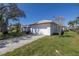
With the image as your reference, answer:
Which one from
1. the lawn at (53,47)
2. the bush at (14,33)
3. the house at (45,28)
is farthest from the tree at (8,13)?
the lawn at (53,47)

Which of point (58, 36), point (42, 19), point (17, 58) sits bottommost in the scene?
point (17, 58)

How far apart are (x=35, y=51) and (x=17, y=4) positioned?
0.53 metres

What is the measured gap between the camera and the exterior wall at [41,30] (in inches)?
114

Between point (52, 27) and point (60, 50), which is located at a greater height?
point (52, 27)

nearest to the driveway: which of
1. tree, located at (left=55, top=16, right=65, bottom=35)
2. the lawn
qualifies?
the lawn

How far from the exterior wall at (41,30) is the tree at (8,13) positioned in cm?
20

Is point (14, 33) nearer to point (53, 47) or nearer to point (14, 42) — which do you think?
point (14, 42)

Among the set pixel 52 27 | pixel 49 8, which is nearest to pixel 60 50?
pixel 52 27

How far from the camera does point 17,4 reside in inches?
112

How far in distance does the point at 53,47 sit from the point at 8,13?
1.97 feet

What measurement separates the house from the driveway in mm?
55

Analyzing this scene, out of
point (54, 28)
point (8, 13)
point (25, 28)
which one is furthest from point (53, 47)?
point (8, 13)

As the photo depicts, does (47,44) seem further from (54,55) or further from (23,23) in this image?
(23,23)

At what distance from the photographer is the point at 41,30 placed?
2914 millimetres
